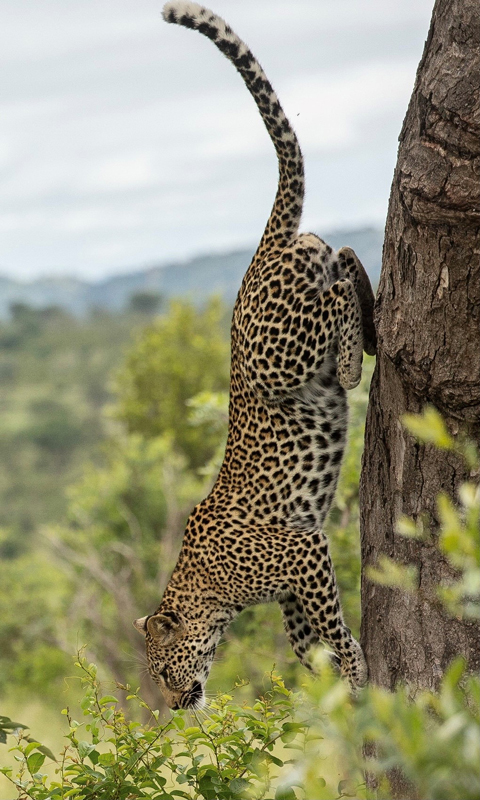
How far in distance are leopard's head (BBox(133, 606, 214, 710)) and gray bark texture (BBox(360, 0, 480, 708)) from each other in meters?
1.63

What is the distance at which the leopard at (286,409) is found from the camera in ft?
17.8

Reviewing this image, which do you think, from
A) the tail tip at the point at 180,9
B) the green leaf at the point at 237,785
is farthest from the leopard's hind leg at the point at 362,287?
the green leaf at the point at 237,785

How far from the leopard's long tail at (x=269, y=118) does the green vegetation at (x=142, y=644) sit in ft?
6.27

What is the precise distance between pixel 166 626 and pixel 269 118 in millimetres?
3267

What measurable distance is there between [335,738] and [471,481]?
2.63 metres

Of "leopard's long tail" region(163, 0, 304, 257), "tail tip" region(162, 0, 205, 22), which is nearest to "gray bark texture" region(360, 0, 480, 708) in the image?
"leopard's long tail" region(163, 0, 304, 257)

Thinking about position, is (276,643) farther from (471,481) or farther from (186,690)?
(471,481)

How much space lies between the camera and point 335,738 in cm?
199

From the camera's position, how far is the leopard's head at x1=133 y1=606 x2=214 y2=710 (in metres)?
6.42

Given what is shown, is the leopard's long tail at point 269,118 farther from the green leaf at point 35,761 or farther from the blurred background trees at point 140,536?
the blurred background trees at point 140,536

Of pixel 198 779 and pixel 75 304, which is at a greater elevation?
pixel 198 779

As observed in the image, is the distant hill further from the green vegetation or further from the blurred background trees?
the blurred background trees

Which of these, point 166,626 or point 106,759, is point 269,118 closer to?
point 166,626

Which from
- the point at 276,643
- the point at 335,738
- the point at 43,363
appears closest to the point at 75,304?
the point at 43,363
